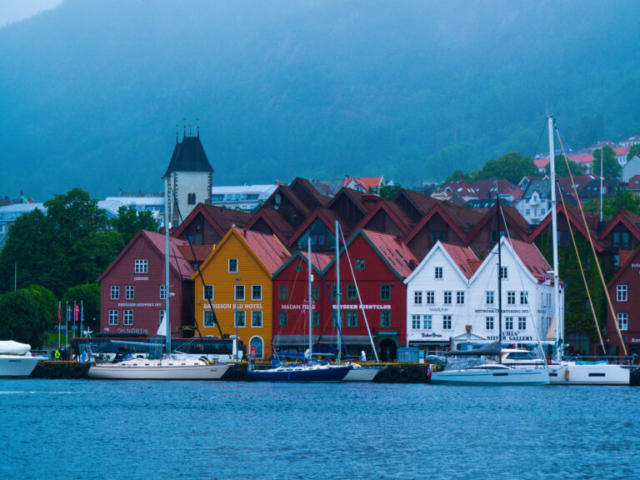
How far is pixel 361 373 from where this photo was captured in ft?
296

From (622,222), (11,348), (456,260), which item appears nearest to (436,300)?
(456,260)

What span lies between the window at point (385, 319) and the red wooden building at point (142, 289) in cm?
1911

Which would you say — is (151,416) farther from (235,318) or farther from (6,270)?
(6,270)

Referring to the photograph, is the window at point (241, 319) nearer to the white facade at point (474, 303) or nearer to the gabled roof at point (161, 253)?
the gabled roof at point (161, 253)

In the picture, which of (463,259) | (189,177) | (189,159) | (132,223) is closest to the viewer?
(463,259)

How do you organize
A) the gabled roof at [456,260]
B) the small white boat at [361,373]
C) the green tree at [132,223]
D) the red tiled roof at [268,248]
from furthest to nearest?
the green tree at [132,223], the red tiled roof at [268,248], the gabled roof at [456,260], the small white boat at [361,373]

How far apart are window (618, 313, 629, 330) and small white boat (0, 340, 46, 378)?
51.3 m

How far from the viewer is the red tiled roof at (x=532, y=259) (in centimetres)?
10306

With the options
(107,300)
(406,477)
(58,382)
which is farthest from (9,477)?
(107,300)

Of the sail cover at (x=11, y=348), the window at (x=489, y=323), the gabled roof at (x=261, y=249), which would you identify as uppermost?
the gabled roof at (x=261, y=249)

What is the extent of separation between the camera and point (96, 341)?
10444 cm

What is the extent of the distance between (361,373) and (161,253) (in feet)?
97.3

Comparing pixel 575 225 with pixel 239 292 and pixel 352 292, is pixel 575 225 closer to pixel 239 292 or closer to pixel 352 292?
pixel 352 292

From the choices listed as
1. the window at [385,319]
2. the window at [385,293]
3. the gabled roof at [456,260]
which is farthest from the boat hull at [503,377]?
the window at [385,293]
